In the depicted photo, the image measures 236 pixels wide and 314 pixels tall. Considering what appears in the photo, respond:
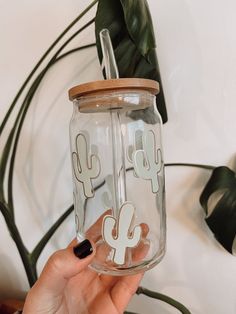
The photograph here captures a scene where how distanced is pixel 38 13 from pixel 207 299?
69 cm

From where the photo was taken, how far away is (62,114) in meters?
0.71

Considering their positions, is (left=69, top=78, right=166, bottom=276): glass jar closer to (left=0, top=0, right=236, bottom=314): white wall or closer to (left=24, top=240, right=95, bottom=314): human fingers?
(left=24, top=240, right=95, bottom=314): human fingers

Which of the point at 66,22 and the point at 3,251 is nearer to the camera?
the point at 66,22

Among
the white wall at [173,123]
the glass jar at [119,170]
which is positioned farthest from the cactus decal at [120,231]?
the white wall at [173,123]

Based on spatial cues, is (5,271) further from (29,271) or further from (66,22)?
(66,22)

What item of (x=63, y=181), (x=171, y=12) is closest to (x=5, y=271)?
(x=63, y=181)

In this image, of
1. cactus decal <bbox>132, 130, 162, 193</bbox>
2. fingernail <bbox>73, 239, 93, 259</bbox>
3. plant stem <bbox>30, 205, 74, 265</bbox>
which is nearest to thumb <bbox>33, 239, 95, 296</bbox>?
fingernail <bbox>73, 239, 93, 259</bbox>

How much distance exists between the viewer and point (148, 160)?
46 centimetres

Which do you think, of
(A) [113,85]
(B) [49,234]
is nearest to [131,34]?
(A) [113,85]

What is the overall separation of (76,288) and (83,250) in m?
0.21

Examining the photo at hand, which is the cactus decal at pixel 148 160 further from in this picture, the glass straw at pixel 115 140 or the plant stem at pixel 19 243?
the plant stem at pixel 19 243

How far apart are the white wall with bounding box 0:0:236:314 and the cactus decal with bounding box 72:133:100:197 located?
0.24 meters

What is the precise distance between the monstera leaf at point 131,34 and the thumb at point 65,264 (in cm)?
29

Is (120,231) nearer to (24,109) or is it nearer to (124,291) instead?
(124,291)
